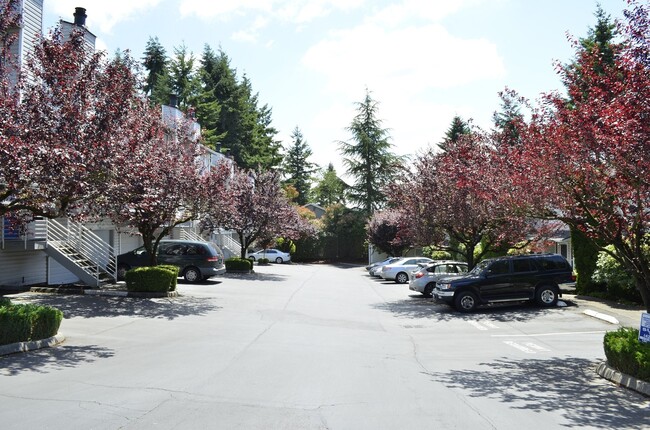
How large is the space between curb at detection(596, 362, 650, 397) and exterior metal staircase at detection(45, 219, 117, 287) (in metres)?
15.9

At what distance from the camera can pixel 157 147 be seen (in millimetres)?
17688

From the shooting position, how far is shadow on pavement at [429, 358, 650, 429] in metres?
6.77

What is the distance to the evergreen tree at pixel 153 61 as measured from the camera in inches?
2372

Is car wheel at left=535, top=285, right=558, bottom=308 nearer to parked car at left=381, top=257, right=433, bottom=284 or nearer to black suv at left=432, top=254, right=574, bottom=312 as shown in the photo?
black suv at left=432, top=254, right=574, bottom=312

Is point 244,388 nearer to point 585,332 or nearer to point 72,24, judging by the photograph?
point 585,332

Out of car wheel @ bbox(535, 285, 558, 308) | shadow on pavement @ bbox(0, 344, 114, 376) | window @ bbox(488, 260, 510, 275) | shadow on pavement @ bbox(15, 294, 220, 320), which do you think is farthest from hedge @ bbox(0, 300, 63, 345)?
car wheel @ bbox(535, 285, 558, 308)

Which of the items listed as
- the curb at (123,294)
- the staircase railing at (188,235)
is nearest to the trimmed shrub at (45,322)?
the curb at (123,294)

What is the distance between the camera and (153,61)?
6078 centimetres

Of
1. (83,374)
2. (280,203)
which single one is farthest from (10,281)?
(280,203)

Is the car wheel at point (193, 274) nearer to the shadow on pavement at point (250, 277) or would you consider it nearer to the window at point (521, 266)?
the shadow on pavement at point (250, 277)

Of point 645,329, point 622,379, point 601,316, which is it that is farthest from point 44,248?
A: point 601,316

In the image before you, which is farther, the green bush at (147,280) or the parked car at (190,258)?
the parked car at (190,258)

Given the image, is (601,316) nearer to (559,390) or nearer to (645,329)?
(645,329)

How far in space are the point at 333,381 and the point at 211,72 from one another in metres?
61.0
